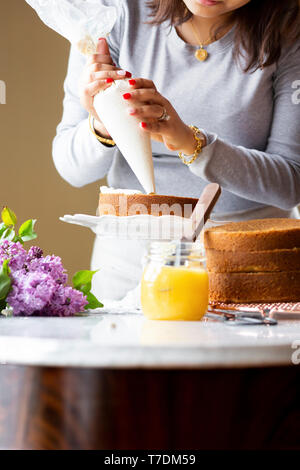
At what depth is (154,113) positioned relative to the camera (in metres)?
1.14

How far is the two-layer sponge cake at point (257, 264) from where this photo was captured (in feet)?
3.17

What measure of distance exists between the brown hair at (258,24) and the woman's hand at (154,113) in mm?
384

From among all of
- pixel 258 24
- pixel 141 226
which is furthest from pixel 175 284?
pixel 258 24

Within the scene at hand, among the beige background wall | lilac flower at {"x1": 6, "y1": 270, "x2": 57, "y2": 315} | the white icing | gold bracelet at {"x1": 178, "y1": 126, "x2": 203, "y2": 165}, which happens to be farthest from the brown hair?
the beige background wall

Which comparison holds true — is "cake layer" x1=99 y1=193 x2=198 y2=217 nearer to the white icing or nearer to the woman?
the white icing

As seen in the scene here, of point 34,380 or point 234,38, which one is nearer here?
point 34,380

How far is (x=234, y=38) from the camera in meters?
1.49

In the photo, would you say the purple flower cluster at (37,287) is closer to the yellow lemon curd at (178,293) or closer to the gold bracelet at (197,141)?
the yellow lemon curd at (178,293)

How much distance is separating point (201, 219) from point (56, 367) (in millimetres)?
423

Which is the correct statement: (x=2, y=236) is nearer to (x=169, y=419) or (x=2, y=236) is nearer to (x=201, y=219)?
(x=201, y=219)

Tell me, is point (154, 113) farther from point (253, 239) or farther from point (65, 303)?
point (65, 303)

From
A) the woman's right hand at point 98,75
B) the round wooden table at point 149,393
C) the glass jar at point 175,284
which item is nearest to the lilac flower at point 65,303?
the glass jar at point 175,284

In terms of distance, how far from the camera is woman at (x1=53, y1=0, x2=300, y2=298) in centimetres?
143
